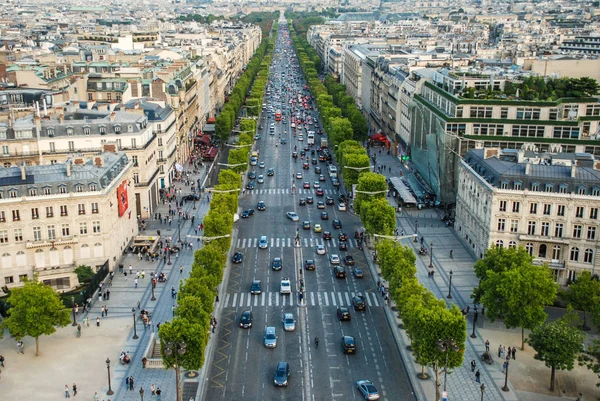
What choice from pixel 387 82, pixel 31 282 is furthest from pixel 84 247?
pixel 387 82

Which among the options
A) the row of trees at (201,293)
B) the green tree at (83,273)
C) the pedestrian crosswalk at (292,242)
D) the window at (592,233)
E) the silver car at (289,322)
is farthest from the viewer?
the pedestrian crosswalk at (292,242)

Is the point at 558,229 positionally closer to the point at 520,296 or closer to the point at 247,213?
the point at 520,296

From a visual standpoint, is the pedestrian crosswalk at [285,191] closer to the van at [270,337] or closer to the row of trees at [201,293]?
the row of trees at [201,293]

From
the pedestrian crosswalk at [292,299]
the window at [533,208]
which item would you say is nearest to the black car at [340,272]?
the pedestrian crosswalk at [292,299]

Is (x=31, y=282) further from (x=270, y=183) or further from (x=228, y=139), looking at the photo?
(x=228, y=139)

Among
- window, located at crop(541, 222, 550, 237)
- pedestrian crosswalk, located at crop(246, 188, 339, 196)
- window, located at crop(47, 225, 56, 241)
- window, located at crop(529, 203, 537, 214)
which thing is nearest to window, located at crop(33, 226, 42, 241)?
window, located at crop(47, 225, 56, 241)

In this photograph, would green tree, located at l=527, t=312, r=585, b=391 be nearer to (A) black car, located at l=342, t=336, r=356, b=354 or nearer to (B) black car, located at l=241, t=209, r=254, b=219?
(A) black car, located at l=342, t=336, r=356, b=354

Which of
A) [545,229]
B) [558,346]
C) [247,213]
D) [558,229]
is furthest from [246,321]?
[247,213]
